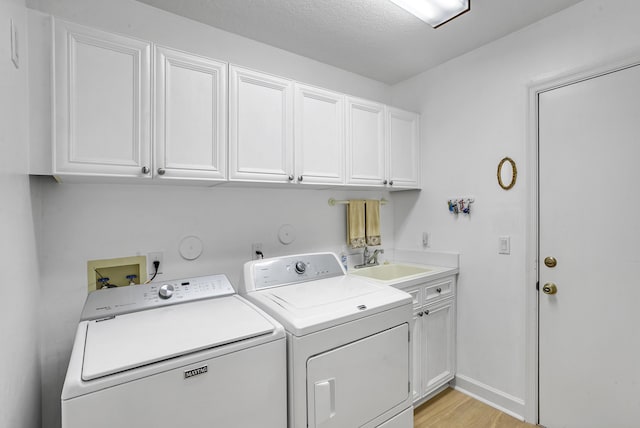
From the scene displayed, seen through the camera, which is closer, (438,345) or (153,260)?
(153,260)

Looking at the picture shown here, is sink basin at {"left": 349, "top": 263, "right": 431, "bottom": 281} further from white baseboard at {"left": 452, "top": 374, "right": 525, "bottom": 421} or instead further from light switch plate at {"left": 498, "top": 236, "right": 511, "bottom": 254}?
white baseboard at {"left": 452, "top": 374, "right": 525, "bottom": 421}

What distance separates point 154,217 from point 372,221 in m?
1.74

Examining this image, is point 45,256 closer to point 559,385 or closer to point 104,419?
point 104,419

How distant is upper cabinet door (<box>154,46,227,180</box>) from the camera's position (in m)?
1.51

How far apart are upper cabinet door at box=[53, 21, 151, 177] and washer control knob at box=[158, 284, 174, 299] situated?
0.56 metres

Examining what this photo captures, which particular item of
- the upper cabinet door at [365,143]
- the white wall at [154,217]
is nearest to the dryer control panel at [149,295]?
the white wall at [154,217]

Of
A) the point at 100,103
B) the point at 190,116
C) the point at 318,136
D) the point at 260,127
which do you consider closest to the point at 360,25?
the point at 318,136

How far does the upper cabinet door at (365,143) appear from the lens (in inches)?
→ 88.8

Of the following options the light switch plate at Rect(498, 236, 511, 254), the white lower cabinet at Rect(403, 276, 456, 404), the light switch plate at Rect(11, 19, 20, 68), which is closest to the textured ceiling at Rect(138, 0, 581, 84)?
the light switch plate at Rect(11, 19, 20, 68)

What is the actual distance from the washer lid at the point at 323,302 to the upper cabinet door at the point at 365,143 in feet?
2.64

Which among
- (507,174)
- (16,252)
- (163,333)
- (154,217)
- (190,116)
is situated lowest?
(163,333)

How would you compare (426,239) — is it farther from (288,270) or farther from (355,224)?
(288,270)

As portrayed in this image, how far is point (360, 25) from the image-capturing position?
80.0 inches

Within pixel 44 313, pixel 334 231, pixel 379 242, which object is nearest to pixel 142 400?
pixel 44 313
